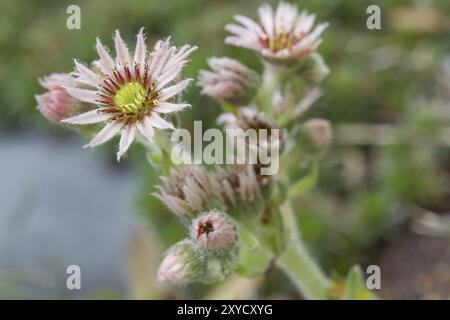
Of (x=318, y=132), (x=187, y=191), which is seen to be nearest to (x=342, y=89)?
(x=318, y=132)

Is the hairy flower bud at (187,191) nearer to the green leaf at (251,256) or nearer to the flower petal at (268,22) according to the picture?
the green leaf at (251,256)

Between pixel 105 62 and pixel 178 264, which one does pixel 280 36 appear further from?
pixel 178 264

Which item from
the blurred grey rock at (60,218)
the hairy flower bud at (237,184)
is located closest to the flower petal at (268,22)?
the hairy flower bud at (237,184)

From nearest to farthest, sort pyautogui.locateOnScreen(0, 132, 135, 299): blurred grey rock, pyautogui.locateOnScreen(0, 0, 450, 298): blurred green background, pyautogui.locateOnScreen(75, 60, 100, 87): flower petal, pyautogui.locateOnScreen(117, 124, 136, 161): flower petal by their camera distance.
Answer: pyautogui.locateOnScreen(117, 124, 136, 161): flower petal, pyautogui.locateOnScreen(75, 60, 100, 87): flower petal, pyautogui.locateOnScreen(0, 0, 450, 298): blurred green background, pyautogui.locateOnScreen(0, 132, 135, 299): blurred grey rock

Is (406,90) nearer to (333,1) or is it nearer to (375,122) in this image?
(375,122)

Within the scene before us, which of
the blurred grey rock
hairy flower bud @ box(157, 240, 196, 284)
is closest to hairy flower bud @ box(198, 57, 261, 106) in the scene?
hairy flower bud @ box(157, 240, 196, 284)

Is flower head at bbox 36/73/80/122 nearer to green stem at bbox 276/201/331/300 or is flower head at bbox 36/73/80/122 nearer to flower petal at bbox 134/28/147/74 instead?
flower petal at bbox 134/28/147/74

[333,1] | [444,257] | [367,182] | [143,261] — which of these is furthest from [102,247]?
[333,1]
